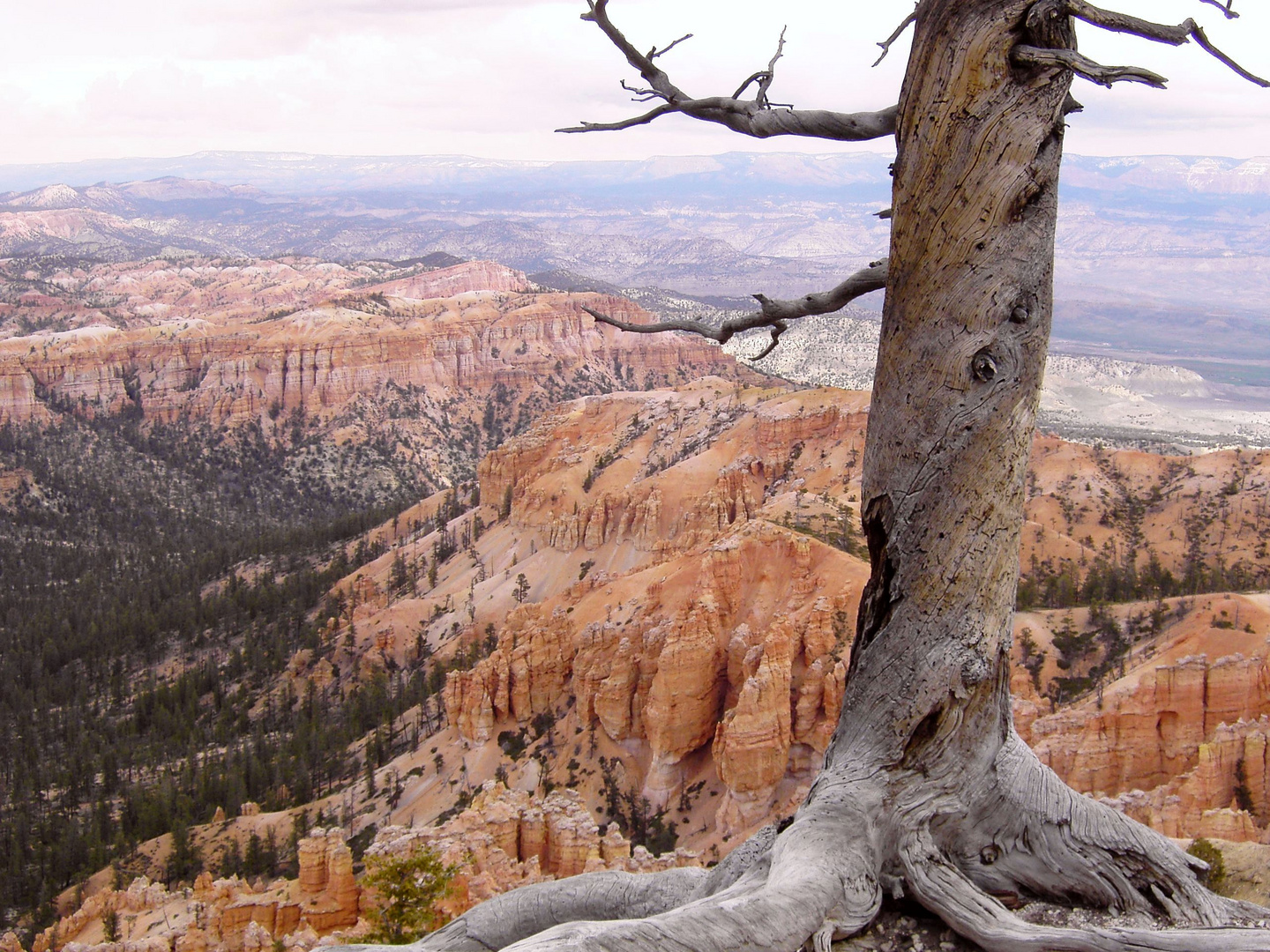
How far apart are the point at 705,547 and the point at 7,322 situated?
143661 millimetres

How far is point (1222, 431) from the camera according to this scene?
14150 centimetres

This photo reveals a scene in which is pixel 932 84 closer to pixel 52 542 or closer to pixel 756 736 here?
pixel 756 736

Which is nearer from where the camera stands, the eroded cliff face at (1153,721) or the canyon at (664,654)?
the canyon at (664,654)

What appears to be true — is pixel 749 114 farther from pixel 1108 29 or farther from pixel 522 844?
pixel 522 844

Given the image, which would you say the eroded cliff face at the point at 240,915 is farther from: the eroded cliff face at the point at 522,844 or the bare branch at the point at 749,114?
the bare branch at the point at 749,114

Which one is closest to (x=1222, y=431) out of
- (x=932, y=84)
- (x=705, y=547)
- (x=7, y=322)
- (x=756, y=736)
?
(x=705, y=547)

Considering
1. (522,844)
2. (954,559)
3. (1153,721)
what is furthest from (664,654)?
(954,559)

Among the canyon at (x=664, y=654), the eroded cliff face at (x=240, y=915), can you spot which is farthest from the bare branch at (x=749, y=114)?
the eroded cliff face at (x=240, y=915)

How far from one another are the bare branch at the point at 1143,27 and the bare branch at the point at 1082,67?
13 cm

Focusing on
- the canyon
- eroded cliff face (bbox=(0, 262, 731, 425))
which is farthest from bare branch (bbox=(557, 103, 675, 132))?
eroded cliff face (bbox=(0, 262, 731, 425))

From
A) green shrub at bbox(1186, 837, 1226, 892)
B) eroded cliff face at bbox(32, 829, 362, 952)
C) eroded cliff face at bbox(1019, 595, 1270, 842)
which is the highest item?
green shrub at bbox(1186, 837, 1226, 892)

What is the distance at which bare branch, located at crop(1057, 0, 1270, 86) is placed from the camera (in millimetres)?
3506

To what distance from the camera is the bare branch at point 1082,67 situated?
3439 millimetres

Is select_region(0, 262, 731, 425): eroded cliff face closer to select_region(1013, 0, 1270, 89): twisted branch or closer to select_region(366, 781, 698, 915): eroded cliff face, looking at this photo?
select_region(366, 781, 698, 915): eroded cliff face
